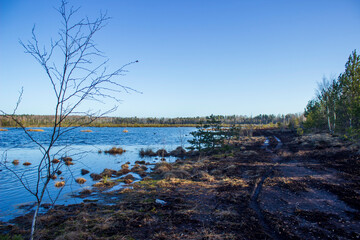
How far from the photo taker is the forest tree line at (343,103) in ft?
54.2

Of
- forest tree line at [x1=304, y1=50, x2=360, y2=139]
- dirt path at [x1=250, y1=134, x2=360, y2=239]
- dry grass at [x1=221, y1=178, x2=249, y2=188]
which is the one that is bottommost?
dry grass at [x1=221, y1=178, x2=249, y2=188]

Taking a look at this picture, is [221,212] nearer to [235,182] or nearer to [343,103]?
[235,182]

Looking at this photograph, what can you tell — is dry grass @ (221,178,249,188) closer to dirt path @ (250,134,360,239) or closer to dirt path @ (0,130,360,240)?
dirt path @ (0,130,360,240)

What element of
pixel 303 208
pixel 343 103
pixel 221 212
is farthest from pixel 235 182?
pixel 343 103

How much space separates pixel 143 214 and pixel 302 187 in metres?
7.61

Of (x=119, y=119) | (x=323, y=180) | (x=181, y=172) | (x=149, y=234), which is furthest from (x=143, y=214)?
(x=119, y=119)

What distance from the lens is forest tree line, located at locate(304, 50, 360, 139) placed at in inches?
650

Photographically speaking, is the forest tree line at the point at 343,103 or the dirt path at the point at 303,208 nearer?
the dirt path at the point at 303,208

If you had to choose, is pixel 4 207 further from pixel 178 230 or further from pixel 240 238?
pixel 240 238

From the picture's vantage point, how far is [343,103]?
24266 mm

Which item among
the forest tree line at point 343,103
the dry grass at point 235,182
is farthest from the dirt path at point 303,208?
the forest tree line at point 343,103

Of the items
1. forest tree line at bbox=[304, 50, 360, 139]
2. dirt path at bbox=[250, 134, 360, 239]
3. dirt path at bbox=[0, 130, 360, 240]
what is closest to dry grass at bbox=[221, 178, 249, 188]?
dirt path at bbox=[0, 130, 360, 240]

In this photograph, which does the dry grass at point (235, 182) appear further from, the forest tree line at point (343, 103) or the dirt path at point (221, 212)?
the forest tree line at point (343, 103)

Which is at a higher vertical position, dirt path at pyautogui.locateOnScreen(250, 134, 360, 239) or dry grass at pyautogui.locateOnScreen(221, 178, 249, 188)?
dirt path at pyautogui.locateOnScreen(250, 134, 360, 239)
